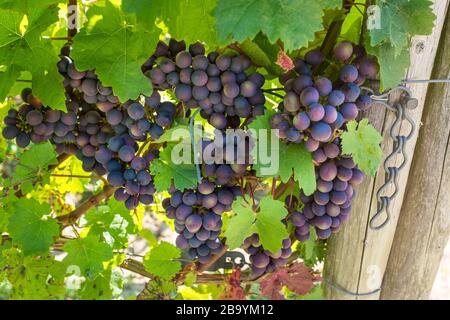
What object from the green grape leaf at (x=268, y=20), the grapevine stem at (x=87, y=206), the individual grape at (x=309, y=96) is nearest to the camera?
the green grape leaf at (x=268, y=20)

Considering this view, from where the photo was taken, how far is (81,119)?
138 cm

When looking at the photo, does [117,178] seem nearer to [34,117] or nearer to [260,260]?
[34,117]

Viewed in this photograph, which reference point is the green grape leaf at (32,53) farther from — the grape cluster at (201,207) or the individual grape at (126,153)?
the grape cluster at (201,207)

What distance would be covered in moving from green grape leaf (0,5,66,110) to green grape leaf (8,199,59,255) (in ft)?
Answer: 1.08

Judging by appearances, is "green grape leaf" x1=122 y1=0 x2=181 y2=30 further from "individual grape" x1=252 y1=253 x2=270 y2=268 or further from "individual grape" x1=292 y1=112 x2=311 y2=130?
"individual grape" x1=252 y1=253 x2=270 y2=268

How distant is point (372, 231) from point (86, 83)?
868 mm

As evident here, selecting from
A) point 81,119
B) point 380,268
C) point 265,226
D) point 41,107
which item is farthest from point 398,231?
point 41,107

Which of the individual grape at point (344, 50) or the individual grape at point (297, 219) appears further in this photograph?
the individual grape at point (297, 219)

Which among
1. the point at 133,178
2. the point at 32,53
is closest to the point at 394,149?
the point at 133,178

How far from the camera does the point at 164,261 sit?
1562 mm

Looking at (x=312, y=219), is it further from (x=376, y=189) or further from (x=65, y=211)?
(x=65, y=211)

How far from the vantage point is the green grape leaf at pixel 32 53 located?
1184 mm

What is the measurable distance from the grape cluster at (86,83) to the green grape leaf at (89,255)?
0.40 meters

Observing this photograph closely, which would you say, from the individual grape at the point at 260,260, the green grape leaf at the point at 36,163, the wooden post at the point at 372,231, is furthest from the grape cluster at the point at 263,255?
the green grape leaf at the point at 36,163
